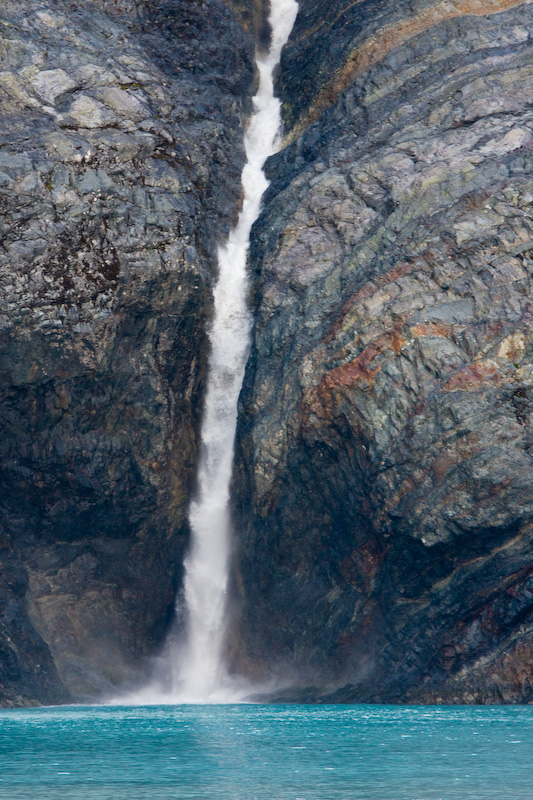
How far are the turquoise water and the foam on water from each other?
7.68 m

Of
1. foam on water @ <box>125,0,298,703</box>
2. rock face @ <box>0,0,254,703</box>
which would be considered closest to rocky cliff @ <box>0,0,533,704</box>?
rock face @ <box>0,0,254,703</box>

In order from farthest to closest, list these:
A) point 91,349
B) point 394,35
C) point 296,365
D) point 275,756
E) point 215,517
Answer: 1. point 394,35
2. point 215,517
3. point 91,349
4. point 296,365
5. point 275,756

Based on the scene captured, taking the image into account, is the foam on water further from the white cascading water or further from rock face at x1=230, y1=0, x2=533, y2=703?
rock face at x1=230, y1=0, x2=533, y2=703

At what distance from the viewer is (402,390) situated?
29766 mm

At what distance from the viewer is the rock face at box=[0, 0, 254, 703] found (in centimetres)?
3231

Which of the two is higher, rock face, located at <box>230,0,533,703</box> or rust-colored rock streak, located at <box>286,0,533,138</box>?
rust-colored rock streak, located at <box>286,0,533,138</box>

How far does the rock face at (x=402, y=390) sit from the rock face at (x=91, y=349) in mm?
3141

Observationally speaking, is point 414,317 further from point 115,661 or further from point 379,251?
point 115,661

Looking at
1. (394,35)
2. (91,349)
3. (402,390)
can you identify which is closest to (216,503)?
(91,349)

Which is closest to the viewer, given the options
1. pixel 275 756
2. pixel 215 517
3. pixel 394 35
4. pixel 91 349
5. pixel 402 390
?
pixel 275 756

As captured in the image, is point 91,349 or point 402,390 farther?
point 91,349

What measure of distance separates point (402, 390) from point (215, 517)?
31.5 ft

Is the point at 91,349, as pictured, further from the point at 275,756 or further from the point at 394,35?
the point at 275,756

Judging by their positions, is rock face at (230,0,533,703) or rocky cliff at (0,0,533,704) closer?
rock face at (230,0,533,703)
